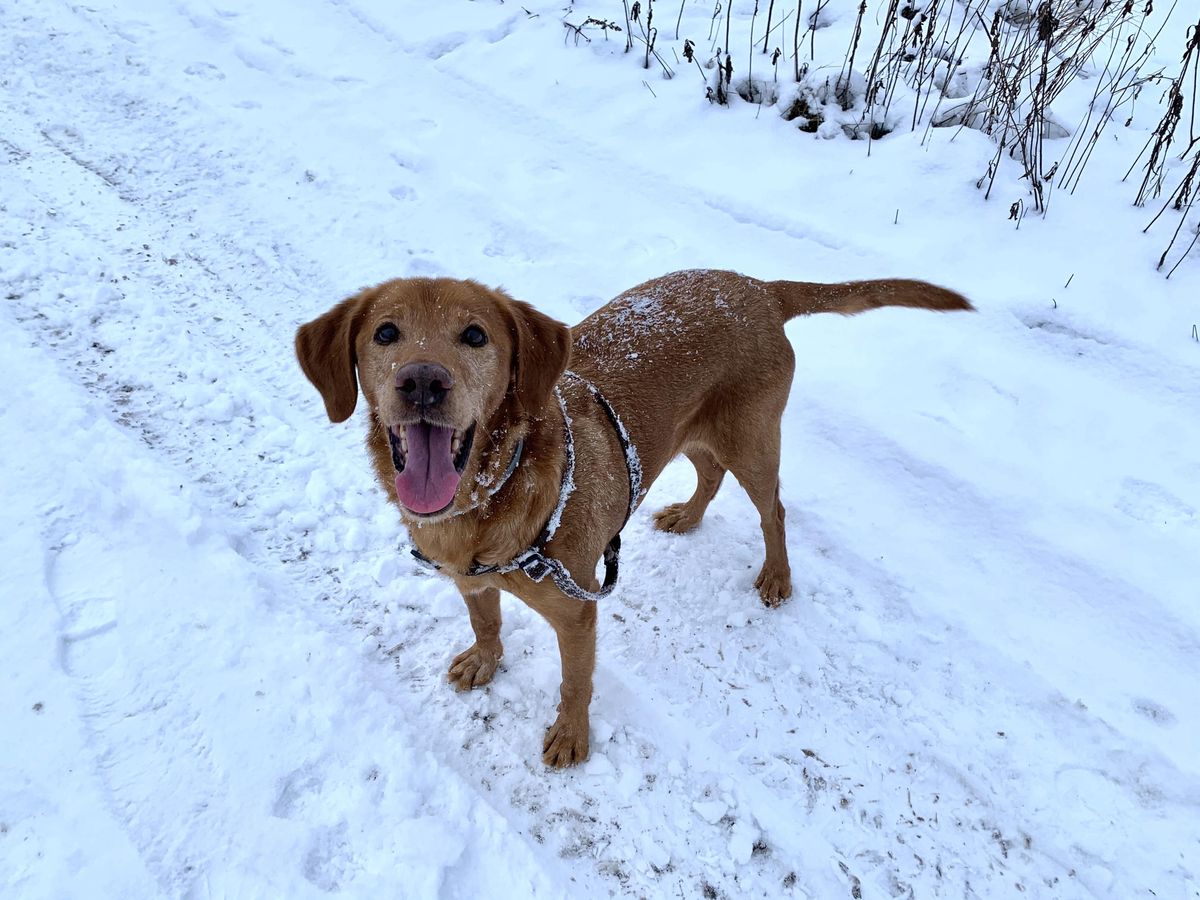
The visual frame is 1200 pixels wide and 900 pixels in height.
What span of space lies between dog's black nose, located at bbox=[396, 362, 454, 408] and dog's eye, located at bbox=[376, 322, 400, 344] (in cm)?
31

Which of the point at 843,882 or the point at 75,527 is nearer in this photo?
the point at 843,882

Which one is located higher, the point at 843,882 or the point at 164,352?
the point at 164,352

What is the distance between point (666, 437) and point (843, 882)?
166 centimetres

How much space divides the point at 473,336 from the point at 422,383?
0.36 metres

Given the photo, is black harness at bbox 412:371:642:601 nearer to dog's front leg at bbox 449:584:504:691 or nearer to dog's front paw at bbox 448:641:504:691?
dog's front leg at bbox 449:584:504:691

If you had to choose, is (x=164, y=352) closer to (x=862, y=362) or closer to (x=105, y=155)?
(x=105, y=155)

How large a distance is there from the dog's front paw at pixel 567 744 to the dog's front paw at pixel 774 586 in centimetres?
105

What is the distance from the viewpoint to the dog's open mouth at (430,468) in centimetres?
198

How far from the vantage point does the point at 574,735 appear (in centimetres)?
254

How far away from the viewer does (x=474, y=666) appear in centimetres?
273

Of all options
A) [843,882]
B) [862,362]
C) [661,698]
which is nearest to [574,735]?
[661,698]

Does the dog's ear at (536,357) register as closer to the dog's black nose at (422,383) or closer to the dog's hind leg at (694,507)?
the dog's black nose at (422,383)

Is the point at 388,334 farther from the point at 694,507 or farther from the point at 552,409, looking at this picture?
the point at 694,507

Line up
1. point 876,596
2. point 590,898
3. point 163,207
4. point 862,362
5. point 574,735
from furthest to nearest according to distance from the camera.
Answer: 1. point 163,207
2. point 862,362
3. point 876,596
4. point 574,735
5. point 590,898
